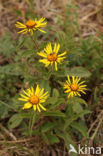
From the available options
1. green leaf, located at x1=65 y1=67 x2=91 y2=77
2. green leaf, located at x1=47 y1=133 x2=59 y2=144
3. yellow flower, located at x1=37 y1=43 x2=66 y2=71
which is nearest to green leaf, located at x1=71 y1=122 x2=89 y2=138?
green leaf, located at x1=47 y1=133 x2=59 y2=144

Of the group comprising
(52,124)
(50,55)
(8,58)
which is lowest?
(52,124)

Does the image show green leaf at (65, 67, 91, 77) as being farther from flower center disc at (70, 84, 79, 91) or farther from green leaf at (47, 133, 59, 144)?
green leaf at (47, 133, 59, 144)

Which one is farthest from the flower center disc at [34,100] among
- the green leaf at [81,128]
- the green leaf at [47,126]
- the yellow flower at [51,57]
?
the green leaf at [81,128]

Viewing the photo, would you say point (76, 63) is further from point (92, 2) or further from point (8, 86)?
point (92, 2)

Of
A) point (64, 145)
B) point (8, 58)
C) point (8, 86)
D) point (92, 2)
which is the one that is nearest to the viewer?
point (64, 145)

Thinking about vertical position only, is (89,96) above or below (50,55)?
below

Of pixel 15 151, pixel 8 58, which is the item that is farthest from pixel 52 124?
pixel 8 58

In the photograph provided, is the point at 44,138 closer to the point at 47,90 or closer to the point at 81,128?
the point at 81,128

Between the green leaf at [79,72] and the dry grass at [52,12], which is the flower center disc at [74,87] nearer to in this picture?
the green leaf at [79,72]

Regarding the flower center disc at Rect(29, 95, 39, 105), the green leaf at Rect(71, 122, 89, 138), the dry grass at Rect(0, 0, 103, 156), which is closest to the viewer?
the flower center disc at Rect(29, 95, 39, 105)

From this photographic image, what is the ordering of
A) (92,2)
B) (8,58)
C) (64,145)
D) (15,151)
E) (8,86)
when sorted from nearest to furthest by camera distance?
(15,151), (64,145), (8,86), (8,58), (92,2)

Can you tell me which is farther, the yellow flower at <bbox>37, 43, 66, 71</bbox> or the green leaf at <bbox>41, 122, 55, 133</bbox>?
the green leaf at <bbox>41, 122, 55, 133</bbox>
